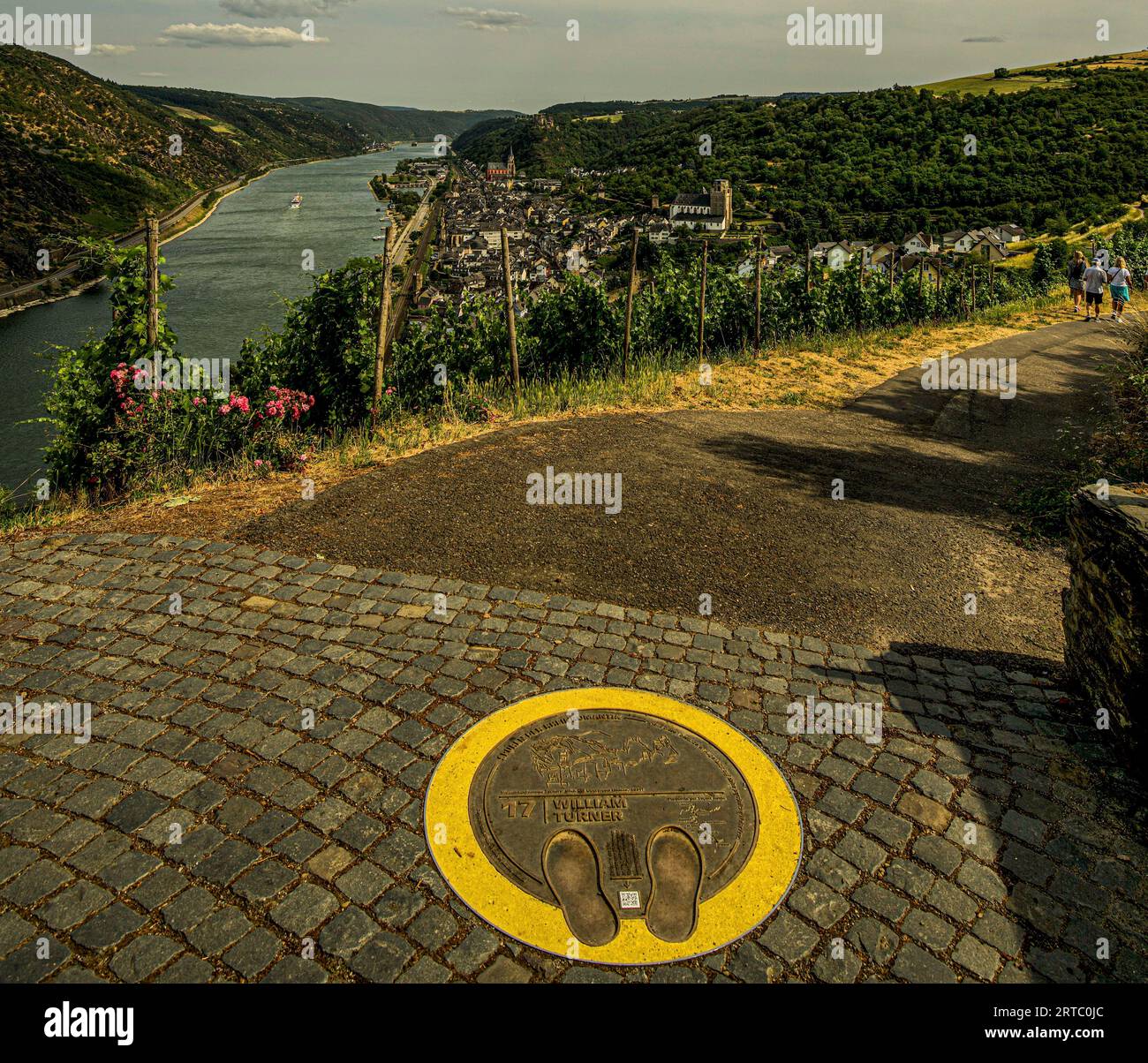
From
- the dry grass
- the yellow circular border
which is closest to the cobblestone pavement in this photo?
the yellow circular border

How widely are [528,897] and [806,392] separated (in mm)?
12484

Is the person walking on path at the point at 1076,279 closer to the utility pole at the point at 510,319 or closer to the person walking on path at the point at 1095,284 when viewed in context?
the person walking on path at the point at 1095,284

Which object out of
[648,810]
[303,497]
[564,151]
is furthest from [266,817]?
[564,151]

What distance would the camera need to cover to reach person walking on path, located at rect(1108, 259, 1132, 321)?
19297 millimetres

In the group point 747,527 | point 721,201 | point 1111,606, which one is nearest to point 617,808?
point 1111,606

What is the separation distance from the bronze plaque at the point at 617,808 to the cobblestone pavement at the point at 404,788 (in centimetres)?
33

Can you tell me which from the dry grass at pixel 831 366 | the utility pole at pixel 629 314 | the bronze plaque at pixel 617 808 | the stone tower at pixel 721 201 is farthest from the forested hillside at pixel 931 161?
the bronze plaque at pixel 617 808

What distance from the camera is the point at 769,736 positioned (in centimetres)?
493

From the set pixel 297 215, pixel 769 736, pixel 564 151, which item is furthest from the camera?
pixel 564 151

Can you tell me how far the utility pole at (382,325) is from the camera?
35.6 feet

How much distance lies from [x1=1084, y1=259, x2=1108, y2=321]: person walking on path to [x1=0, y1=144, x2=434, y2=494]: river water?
19.4 m

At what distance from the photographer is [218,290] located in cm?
4850

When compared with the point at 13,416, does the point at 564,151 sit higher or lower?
higher
